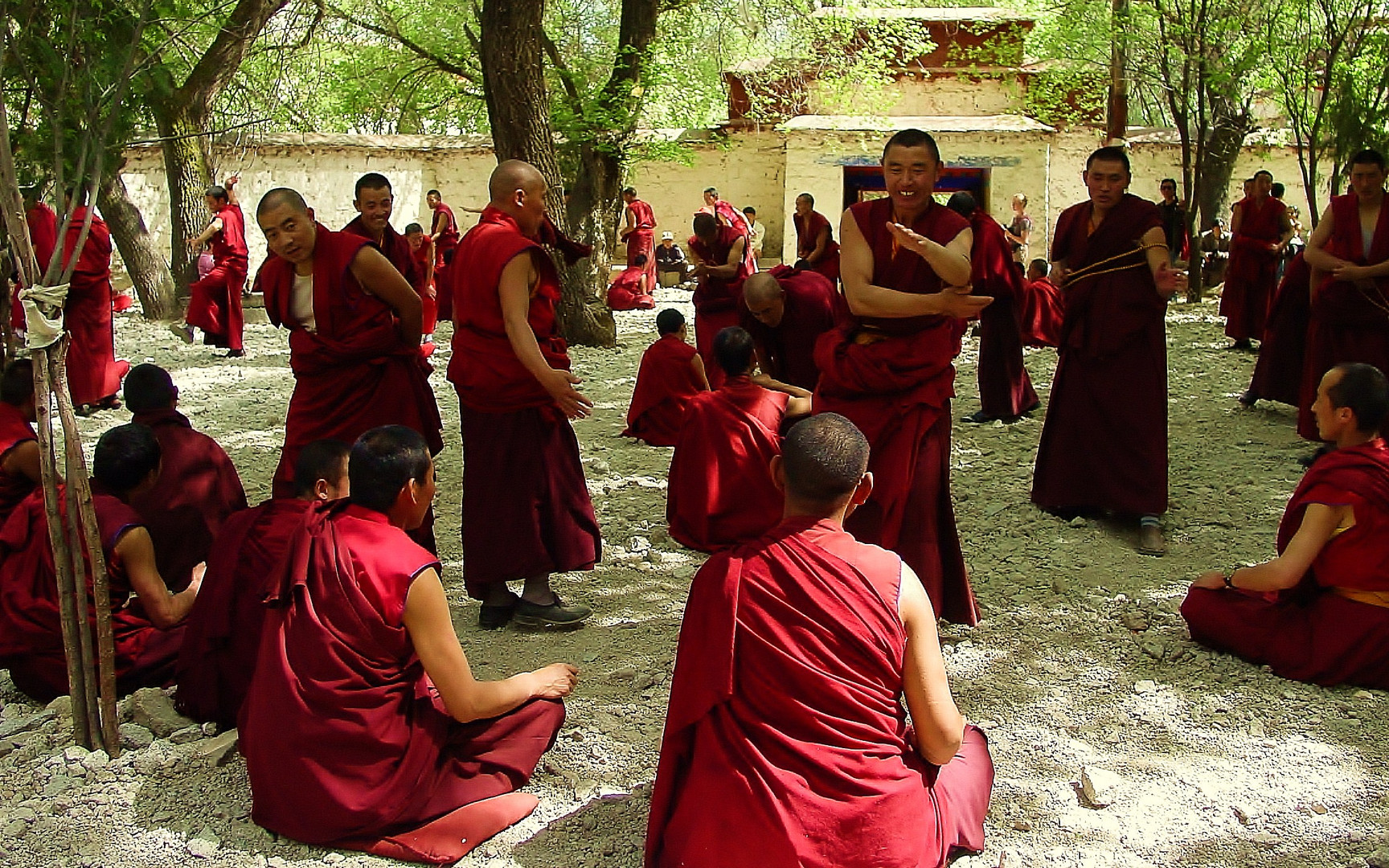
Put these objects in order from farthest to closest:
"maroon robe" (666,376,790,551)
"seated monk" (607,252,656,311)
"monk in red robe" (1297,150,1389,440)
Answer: "seated monk" (607,252,656,311) → "monk in red robe" (1297,150,1389,440) → "maroon robe" (666,376,790,551)

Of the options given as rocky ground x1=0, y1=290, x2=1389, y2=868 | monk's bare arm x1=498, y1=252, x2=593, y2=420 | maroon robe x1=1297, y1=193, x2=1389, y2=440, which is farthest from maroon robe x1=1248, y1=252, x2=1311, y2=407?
monk's bare arm x1=498, y1=252, x2=593, y2=420

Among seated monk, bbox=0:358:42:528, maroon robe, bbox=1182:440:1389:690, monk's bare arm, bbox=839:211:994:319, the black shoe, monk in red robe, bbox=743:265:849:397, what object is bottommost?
the black shoe

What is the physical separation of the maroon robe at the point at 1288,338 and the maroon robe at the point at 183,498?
5444 millimetres

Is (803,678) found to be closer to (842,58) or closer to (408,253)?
(408,253)

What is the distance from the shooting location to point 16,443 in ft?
12.1

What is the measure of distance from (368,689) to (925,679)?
3.75 feet

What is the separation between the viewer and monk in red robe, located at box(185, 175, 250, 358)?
913 cm

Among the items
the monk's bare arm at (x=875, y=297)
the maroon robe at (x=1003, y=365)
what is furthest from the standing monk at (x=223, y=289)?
the monk's bare arm at (x=875, y=297)

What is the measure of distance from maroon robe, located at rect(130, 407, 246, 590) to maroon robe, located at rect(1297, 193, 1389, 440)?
4.60m

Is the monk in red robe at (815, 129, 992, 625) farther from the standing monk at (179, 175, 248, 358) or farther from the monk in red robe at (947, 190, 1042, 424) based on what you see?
the standing monk at (179, 175, 248, 358)

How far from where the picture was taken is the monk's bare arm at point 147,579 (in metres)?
3.13

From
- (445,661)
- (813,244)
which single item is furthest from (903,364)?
(813,244)

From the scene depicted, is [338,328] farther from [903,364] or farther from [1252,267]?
[1252,267]

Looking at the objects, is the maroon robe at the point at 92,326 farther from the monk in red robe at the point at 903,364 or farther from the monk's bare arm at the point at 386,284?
the monk in red robe at the point at 903,364
